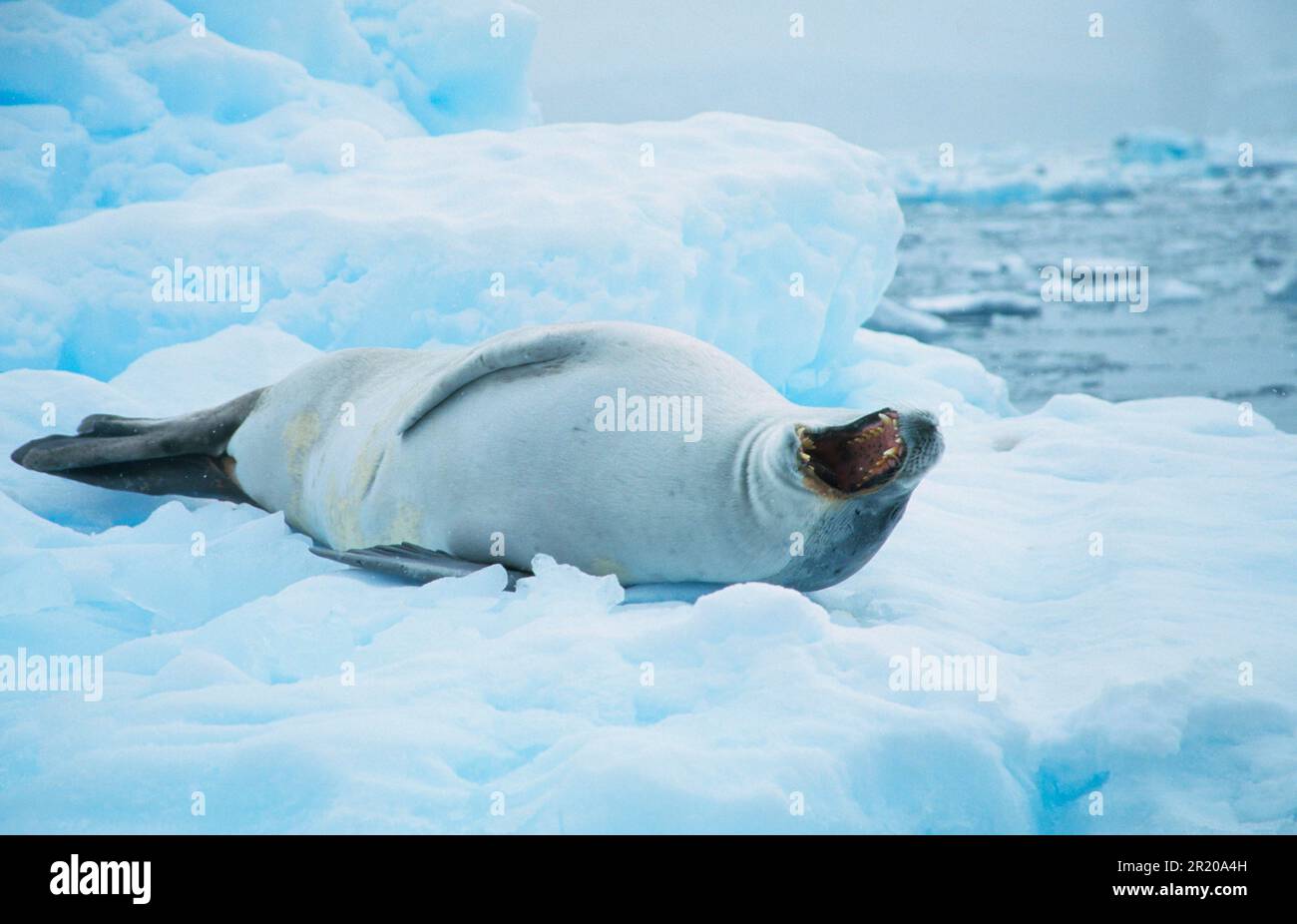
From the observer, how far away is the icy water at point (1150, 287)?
8641 millimetres

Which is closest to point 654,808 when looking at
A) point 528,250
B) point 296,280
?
point 528,250

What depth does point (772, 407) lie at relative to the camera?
2715mm

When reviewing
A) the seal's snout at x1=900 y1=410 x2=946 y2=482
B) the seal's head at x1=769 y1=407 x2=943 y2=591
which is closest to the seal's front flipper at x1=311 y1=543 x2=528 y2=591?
the seal's head at x1=769 y1=407 x2=943 y2=591

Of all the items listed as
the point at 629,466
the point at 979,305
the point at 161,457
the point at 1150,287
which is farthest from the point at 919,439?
the point at 1150,287

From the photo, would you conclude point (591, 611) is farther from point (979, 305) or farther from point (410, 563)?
point (979, 305)

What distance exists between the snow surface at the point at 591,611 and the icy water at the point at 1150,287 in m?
3.40

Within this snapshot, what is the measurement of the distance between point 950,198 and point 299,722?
28.1m

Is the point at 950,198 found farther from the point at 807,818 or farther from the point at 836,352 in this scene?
the point at 807,818

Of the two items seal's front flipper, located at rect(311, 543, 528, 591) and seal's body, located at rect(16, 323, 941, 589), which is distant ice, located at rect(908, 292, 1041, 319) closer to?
seal's body, located at rect(16, 323, 941, 589)

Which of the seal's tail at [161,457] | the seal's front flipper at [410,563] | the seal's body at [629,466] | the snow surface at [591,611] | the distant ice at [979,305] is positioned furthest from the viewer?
the distant ice at [979,305]

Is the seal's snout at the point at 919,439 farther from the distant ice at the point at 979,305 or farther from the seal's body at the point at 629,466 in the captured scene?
the distant ice at the point at 979,305

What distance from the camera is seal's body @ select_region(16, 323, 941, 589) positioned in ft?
8.04

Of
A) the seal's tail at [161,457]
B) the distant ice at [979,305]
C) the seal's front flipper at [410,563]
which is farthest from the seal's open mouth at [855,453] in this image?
the distant ice at [979,305]
